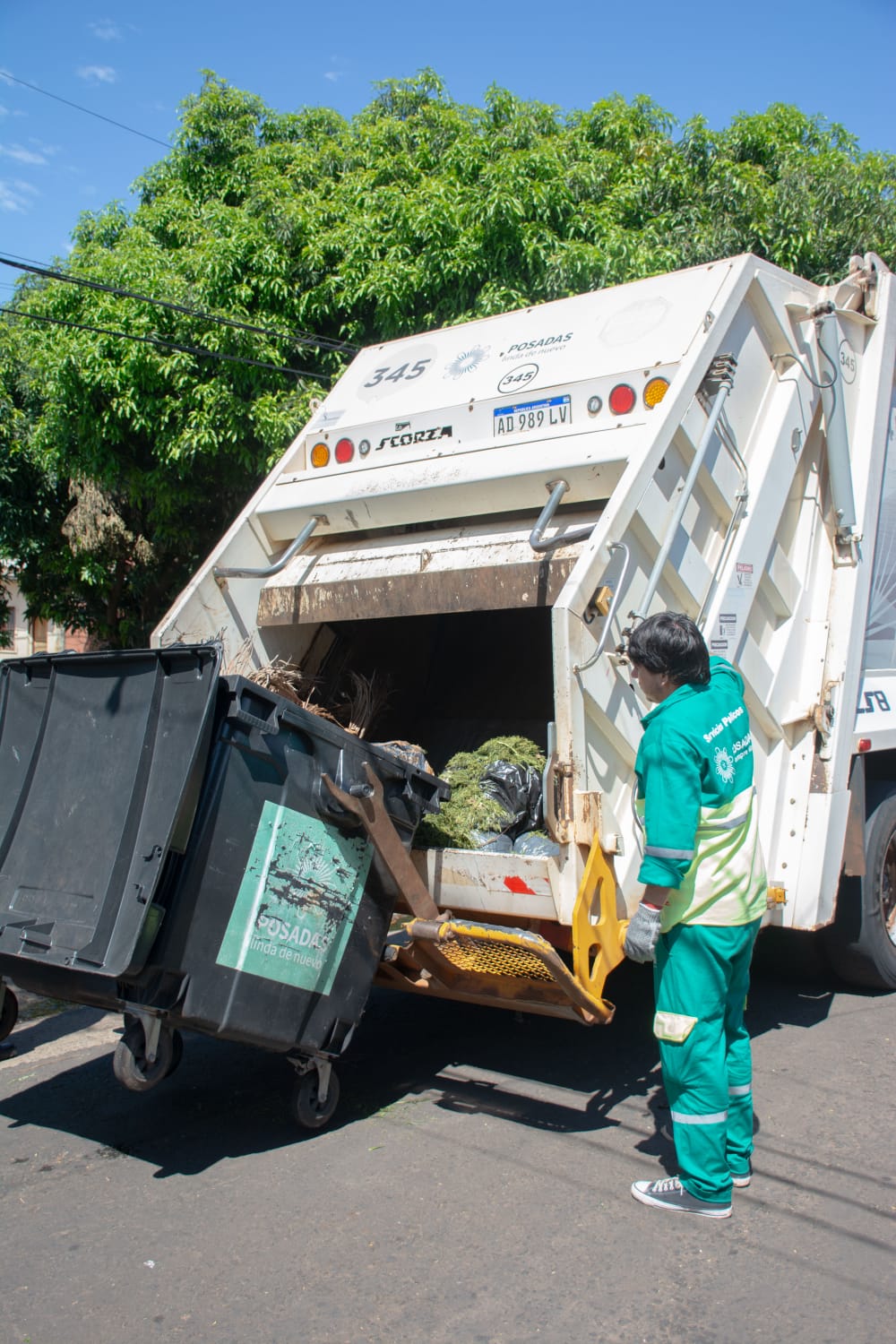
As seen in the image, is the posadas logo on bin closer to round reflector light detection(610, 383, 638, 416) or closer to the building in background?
round reflector light detection(610, 383, 638, 416)

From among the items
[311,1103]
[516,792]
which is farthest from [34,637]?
[311,1103]

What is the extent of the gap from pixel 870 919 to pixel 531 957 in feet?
7.30

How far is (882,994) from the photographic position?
17.4 ft

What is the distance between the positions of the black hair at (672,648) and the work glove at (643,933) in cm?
66

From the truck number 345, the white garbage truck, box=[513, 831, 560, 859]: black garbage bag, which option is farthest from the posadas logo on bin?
the truck number 345

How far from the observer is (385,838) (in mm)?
3605

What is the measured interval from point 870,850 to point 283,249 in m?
6.49

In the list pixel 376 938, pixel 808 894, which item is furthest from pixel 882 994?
pixel 376 938

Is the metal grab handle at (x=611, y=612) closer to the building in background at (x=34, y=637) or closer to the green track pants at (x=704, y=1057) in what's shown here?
the green track pants at (x=704, y=1057)

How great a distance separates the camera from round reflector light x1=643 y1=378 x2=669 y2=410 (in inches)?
158

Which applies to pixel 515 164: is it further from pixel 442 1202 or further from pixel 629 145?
pixel 442 1202

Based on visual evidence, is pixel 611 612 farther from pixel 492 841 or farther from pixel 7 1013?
pixel 7 1013

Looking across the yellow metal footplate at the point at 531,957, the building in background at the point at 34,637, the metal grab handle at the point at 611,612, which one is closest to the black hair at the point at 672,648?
the metal grab handle at the point at 611,612

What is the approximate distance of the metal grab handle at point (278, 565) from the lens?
4637mm
